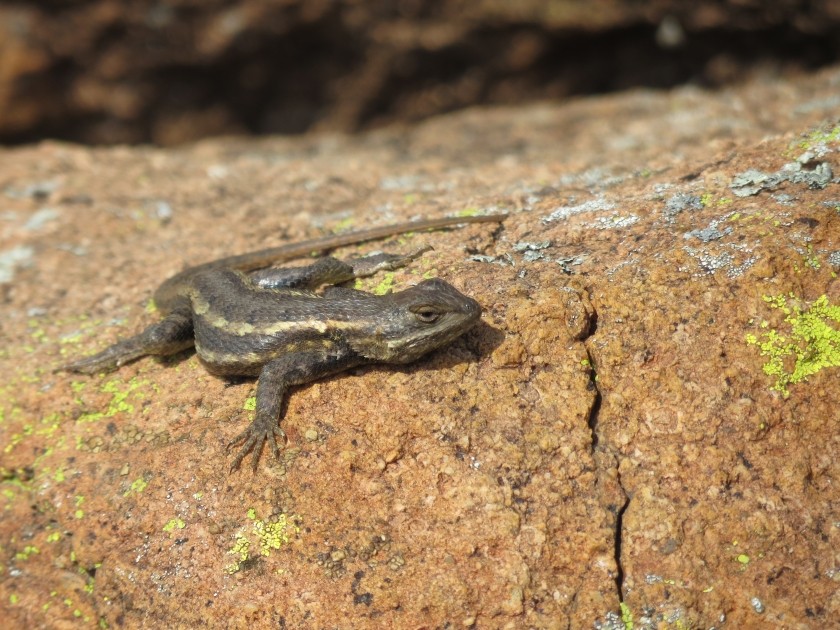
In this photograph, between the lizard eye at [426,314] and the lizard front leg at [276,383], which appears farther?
the lizard eye at [426,314]

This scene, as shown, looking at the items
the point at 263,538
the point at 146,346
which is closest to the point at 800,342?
the point at 263,538

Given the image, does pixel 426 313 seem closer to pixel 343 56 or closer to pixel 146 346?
pixel 146 346

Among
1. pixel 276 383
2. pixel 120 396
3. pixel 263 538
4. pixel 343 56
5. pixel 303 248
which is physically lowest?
pixel 263 538

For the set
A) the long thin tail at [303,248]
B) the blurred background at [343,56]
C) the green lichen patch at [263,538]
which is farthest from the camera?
the blurred background at [343,56]

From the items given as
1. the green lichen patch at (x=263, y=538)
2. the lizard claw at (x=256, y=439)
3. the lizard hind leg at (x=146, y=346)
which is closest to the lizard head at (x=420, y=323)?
the lizard claw at (x=256, y=439)

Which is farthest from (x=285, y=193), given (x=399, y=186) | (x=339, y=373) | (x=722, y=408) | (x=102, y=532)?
(x=722, y=408)

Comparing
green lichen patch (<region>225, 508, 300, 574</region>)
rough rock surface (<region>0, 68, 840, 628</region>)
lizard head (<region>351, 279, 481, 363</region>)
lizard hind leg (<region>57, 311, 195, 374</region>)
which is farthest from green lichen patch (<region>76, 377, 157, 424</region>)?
lizard head (<region>351, 279, 481, 363</region>)

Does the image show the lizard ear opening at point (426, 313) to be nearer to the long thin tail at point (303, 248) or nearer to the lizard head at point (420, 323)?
the lizard head at point (420, 323)
